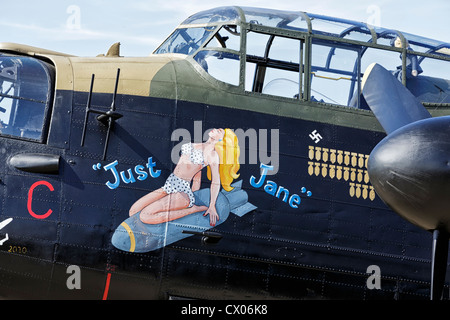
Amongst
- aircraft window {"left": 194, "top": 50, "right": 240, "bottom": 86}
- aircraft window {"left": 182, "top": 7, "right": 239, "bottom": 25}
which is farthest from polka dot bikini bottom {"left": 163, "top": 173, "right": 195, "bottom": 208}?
aircraft window {"left": 182, "top": 7, "right": 239, "bottom": 25}

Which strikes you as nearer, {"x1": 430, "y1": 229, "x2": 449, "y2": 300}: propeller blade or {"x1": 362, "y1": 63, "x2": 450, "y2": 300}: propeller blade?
{"x1": 362, "y1": 63, "x2": 450, "y2": 300}: propeller blade

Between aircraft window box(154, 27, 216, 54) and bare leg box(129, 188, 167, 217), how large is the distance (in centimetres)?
234

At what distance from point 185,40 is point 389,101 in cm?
398

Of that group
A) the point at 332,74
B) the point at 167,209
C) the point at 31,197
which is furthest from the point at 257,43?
the point at 31,197

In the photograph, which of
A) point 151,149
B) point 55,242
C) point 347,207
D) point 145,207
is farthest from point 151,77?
point 347,207

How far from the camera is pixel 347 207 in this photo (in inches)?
391

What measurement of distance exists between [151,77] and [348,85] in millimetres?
3032

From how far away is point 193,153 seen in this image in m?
9.53

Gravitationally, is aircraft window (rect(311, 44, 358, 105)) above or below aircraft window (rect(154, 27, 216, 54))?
below

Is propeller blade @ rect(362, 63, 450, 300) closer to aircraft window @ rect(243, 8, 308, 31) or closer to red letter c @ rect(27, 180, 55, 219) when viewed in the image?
aircraft window @ rect(243, 8, 308, 31)

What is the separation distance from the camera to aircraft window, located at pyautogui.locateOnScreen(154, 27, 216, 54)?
1054 cm

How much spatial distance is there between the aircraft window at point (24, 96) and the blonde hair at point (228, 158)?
7.75ft

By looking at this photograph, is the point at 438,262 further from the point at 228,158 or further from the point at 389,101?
the point at 228,158
